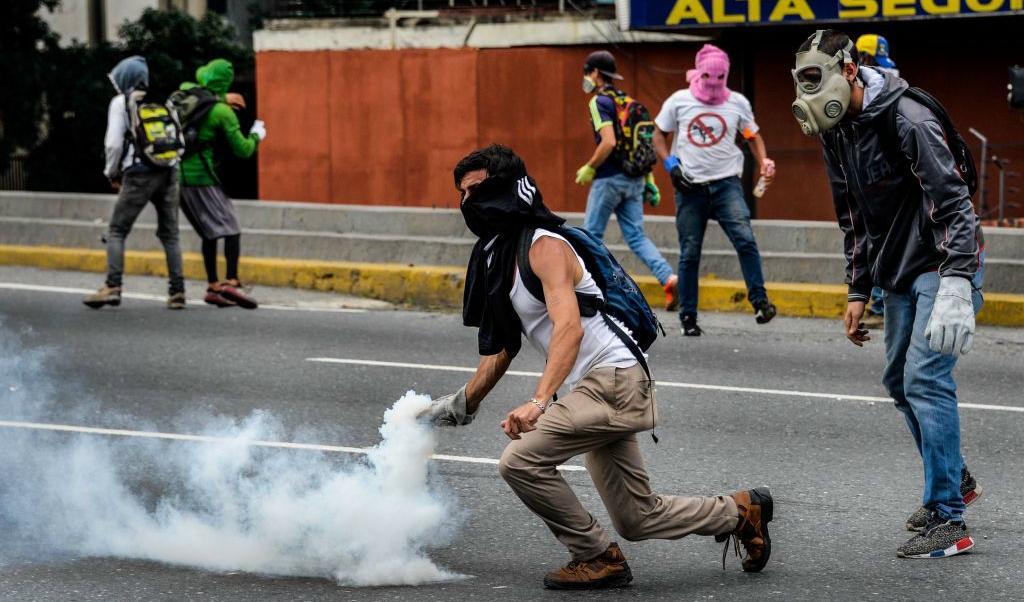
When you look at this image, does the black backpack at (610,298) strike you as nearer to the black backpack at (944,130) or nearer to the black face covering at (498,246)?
the black face covering at (498,246)

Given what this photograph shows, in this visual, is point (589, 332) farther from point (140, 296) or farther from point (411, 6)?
point (411, 6)

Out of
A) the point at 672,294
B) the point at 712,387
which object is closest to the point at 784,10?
the point at 672,294

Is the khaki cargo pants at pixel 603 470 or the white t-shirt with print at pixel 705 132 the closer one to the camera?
the khaki cargo pants at pixel 603 470

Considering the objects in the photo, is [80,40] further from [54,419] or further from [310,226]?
[54,419]

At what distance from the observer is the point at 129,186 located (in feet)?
36.8

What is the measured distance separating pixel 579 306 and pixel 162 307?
24.4ft

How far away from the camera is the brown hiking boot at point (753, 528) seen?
500 centimetres

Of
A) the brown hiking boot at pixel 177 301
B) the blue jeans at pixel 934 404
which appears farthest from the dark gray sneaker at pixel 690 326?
the blue jeans at pixel 934 404

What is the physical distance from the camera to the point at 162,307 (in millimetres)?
11586

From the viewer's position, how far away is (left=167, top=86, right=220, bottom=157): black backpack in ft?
36.7

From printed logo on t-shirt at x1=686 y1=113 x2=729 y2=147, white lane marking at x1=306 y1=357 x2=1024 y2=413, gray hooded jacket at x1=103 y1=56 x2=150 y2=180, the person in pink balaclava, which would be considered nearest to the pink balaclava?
the person in pink balaclava

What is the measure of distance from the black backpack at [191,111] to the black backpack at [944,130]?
7.12 m

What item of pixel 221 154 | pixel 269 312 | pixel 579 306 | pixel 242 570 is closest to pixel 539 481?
pixel 579 306

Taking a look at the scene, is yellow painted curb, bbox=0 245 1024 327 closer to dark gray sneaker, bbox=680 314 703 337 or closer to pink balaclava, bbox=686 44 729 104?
dark gray sneaker, bbox=680 314 703 337
